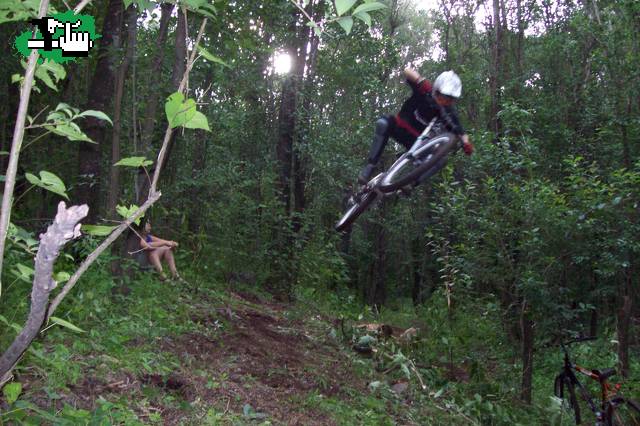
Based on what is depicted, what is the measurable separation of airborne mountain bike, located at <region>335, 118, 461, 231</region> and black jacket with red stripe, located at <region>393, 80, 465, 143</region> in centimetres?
9

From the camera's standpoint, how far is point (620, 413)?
23.3ft

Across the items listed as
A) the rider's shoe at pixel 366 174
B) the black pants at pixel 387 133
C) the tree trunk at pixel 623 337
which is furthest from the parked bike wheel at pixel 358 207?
the tree trunk at pixel 623 337

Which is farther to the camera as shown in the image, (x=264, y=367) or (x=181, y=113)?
(x=264, y=367)

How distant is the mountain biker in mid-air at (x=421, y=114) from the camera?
5293 millimetres

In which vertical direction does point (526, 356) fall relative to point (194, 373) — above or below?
below

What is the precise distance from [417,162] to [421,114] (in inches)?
17.7

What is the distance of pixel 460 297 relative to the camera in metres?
8.79

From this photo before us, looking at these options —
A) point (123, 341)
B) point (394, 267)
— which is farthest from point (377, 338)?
point (394, 267)

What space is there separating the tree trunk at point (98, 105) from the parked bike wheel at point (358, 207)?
10.1ft

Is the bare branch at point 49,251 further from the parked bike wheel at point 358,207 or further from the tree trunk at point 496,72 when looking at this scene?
the tree trunk at point 496,72

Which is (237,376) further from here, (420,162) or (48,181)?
(48,181)

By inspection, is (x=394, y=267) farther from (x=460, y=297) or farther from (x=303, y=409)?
(x=303, y=409)

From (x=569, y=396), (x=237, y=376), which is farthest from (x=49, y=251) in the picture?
(x=569, y=396)

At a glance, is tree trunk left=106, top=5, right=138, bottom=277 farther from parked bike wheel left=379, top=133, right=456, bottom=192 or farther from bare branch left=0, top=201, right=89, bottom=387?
bare branch left=0, top=201, right=89, bottom=387
